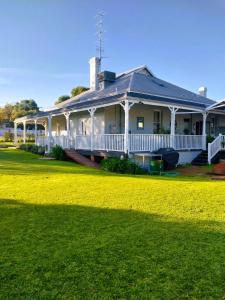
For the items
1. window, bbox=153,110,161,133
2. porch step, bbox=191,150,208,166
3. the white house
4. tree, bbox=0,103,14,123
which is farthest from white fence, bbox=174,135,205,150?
tree, bbox=0,103,14,123

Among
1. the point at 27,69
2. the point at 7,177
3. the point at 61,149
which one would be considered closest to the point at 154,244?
the point at 7,177

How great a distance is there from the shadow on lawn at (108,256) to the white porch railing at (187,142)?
1205cm

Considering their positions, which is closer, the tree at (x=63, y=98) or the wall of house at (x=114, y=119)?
the wall of house at (x=114, y=119)

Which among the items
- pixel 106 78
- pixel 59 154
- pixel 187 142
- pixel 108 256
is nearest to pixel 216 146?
pixel 187 142

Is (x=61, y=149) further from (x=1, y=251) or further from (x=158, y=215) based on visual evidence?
(x=1, y=251)

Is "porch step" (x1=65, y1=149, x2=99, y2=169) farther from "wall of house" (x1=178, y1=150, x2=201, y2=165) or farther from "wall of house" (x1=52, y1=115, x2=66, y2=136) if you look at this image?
"wall of house" (x1=52, y1=115, x2=66, y2=136)

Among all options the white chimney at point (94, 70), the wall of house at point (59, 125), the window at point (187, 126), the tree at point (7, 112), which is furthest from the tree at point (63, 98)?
the window at point (187, 126)

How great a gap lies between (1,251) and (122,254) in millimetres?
1701

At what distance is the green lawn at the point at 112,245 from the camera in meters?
3.26

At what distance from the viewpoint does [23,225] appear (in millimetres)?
5301

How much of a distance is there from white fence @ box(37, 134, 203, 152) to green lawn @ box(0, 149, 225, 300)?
7.34 meters

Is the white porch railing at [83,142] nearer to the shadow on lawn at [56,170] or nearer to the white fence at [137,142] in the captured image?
the white fence at [137,142]

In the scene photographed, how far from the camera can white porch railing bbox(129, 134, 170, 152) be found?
1502cm

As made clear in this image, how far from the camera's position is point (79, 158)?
1769cm
